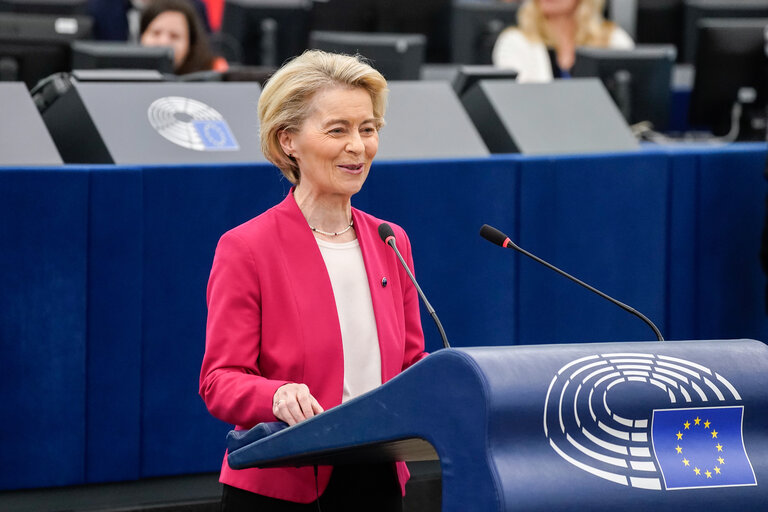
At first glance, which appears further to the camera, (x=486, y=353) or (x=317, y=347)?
(x=317, y=347)

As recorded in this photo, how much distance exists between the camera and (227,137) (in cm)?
334

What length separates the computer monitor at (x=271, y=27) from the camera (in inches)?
260

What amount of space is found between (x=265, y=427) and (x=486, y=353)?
0.38m

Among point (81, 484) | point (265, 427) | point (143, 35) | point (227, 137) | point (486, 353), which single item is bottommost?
point (81, 484)

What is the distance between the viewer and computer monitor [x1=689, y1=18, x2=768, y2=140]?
17.5ft

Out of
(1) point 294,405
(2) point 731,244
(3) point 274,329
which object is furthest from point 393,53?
(1) point 294,405

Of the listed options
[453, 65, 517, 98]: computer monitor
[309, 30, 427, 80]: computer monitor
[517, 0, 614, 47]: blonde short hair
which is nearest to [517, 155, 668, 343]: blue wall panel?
[453, 65, 517, 98]: computer monitor

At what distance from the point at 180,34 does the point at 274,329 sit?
12.8ft

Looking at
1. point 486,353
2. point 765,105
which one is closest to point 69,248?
point 486,353

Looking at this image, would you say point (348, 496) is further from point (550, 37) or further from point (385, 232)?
point (550, 37)

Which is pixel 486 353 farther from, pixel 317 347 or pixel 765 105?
pixel 765 105

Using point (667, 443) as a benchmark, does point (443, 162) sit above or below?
above

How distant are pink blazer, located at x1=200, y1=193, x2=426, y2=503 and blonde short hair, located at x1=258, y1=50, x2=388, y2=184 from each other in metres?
0.14

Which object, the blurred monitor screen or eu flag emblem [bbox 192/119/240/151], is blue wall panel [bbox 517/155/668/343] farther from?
the blurred monitor screen
